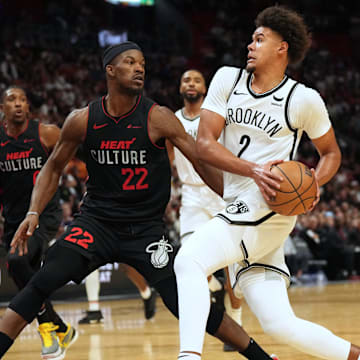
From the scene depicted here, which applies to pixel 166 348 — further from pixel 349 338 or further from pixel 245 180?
pixel 245 180

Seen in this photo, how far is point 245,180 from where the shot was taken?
4297 mm

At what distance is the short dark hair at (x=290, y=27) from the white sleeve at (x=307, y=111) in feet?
1.03

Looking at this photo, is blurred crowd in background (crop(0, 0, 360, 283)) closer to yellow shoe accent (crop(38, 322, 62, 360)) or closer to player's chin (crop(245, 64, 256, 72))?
yellow shoe accent (crop(38, 322, 62, 360))

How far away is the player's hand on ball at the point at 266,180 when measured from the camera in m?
3.96

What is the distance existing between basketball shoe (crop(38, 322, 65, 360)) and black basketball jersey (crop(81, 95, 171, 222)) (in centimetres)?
131

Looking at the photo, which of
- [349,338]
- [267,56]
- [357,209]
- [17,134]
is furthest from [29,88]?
[267,56]

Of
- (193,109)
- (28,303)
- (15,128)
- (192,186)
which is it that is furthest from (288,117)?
(193,109)

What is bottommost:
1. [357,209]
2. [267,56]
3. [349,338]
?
[357,209]

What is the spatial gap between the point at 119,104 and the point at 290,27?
120 centimetres

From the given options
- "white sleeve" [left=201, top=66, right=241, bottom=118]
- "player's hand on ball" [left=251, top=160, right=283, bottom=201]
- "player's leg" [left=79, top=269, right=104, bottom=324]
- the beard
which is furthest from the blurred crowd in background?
"player's hand on ball" [left=251, top=160, right=283, bottom=201]

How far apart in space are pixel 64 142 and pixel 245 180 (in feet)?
4.15

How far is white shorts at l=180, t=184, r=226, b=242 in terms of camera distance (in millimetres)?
7566

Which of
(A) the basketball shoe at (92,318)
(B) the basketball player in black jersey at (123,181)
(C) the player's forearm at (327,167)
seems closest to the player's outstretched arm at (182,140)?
(B) the basketball player in black jersey at (123,181)

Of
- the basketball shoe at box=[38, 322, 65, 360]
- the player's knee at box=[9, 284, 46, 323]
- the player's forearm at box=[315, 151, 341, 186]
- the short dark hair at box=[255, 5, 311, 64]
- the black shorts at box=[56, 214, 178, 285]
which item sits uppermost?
the short dark hair at box=[255, 5, 311, 64]
